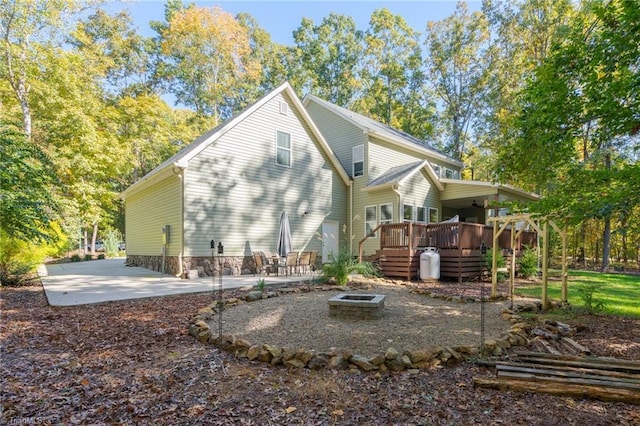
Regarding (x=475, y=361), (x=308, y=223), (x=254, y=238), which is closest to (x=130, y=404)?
(x=475, y=361)

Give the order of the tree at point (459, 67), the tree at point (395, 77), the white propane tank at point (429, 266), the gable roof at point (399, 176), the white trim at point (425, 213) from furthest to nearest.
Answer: the tree at point (395, 77)
the tree at point (459, 67)
the white trim at point (425, 213)
the gable roof at point (399, 176)
the white propane tank at point (429, 266)

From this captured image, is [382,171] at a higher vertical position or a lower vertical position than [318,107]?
lower

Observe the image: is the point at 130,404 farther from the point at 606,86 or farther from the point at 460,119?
the point at 460,119

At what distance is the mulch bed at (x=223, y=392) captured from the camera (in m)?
2.55

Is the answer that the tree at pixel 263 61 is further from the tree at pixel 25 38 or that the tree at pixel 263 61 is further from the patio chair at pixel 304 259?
the patio chair at pixel 304 259

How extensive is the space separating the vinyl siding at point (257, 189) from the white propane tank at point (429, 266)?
548 centimetres

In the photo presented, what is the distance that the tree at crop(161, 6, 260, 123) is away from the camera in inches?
944

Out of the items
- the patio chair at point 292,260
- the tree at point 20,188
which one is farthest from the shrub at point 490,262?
the tree at point 20,188

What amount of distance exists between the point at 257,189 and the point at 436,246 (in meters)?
6.83

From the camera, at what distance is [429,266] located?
1003 centimetres

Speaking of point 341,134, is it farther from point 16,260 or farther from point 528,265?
point 16,260

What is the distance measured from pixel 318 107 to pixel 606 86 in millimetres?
14614

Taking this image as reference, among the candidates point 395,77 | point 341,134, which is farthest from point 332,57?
point 341,134

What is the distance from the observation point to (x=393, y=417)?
2.54 metres
